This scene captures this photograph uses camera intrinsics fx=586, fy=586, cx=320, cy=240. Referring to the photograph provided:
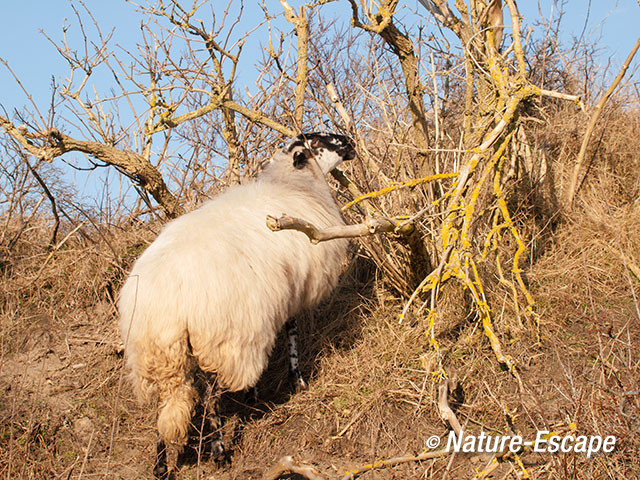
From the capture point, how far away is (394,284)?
530 cm

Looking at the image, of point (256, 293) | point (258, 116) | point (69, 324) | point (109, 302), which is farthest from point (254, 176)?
point (256, 293)

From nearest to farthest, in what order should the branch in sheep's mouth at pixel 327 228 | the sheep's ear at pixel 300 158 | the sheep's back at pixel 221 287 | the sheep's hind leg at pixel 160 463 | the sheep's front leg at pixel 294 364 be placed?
the branch in sheep's mouth at pixel 327 228 → the sheep's back at pixel 221 287 → the sheep's hind leg at pixel 160 463 → the sheep's front leg at pixel 294 364 → the sheep's ear at pixel 300 158

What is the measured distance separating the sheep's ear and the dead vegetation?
0.36m

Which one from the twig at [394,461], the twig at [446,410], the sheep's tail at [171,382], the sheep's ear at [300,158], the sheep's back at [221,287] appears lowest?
the twig at [394,461]

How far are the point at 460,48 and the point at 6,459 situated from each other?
4921mm

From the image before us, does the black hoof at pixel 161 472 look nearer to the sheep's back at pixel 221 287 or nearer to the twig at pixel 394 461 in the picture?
the sheep's back at pixel 221 287

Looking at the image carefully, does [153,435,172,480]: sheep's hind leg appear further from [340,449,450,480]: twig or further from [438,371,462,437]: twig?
[438,371,462,437]: twig

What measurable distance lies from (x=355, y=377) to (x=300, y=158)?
1849 millimetres

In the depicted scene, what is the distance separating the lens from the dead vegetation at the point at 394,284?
3.78 m

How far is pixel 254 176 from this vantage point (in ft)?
19.9

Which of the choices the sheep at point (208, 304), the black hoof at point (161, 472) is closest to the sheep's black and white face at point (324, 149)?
the sheep at point (208, 304)

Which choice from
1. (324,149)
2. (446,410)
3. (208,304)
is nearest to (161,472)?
(208,304)

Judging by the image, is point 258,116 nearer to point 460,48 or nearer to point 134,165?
point 134,165

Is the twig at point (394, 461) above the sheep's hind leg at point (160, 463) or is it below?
below
